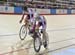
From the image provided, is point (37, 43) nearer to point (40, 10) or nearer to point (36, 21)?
point (36, 21)

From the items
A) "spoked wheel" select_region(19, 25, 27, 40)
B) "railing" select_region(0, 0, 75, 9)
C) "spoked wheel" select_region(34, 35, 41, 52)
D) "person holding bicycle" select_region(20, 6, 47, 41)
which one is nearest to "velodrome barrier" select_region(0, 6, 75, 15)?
"railing" select_region(0, 0, 75, 9)

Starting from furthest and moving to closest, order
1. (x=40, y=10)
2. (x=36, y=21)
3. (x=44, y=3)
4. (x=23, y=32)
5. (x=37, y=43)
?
1. (x=44, y=3)
2. (x=40, y=10)
3. (x=23, y=32)
4. (x=36, y=21)
5. (x=37, y=43)

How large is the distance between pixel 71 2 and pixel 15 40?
62.6ft

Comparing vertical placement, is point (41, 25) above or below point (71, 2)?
above

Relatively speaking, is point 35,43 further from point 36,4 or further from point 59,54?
point 36,4

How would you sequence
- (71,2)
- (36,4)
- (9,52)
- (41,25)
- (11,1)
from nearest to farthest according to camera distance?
1. (9,52)
2. (41,25)
3. (11,1)
4. (36,4)
5. (71,2)

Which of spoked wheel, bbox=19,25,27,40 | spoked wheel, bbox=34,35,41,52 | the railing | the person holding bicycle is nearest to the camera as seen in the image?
spoked wheel, bbox=34,35,41,52

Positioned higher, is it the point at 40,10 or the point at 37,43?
the point at 37,43

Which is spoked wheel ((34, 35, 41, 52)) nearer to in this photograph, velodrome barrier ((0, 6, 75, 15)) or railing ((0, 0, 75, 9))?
velodrome barrier ((0, 6, 75, 15))

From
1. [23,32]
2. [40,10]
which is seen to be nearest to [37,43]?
[23,32]

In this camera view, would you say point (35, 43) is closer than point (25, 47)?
Yes

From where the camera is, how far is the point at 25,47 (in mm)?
6539

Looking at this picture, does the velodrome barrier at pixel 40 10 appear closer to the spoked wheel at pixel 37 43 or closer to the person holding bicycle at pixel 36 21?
the person holding bicycle at pixel 36 21

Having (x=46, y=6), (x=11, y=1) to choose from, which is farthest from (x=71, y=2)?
(x=11, y=1)
